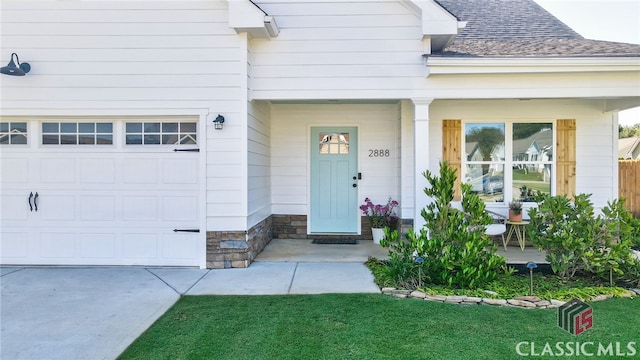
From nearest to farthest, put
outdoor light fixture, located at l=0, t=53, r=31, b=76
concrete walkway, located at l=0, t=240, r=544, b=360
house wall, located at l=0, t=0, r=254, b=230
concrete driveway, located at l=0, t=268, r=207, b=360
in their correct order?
concrete driveway, located at l=0, t=268, r=207, b=360 → concrete walkway, located at l=0, t=240, r=544, b=360 → outdoor light fixture, located at l=0, t=53, r=31, b=76 → house wall, located at l=0, t=0, r=254, b=230

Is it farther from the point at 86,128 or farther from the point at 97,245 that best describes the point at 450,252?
the point at 86,128

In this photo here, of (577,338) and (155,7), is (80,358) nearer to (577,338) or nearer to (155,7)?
(577,338)

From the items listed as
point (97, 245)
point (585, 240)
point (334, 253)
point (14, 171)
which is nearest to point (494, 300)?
point (585, 240)

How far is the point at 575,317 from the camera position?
3.82m

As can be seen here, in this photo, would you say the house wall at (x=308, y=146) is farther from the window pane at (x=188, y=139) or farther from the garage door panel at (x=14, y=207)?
the garage door panel at (x=14, y=207)

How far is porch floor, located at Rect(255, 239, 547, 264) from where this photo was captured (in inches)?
245

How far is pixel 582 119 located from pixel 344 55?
14.9 feet

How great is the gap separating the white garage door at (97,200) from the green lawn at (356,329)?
1891mm

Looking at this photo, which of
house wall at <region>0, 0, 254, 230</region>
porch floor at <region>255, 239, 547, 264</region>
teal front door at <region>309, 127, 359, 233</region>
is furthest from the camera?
teal front door at <region>309, 127, 359, 233</region>

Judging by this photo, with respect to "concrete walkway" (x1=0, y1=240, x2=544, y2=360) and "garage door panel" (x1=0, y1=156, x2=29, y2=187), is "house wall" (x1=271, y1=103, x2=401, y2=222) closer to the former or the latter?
"concrete walkway" (x1=0, y1=240, x2=544, y2=360)

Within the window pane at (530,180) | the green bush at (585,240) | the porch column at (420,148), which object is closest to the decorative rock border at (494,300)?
the green bush at (585,240)

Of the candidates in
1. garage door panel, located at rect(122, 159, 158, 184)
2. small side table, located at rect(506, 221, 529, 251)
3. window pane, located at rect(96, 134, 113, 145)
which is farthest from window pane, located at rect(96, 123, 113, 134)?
small side table, located at rect(506, 221, 529, 251)

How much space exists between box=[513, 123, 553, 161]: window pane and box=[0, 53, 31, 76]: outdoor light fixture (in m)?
7.97

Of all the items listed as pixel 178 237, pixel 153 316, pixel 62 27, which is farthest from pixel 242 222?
pixel 62 27
